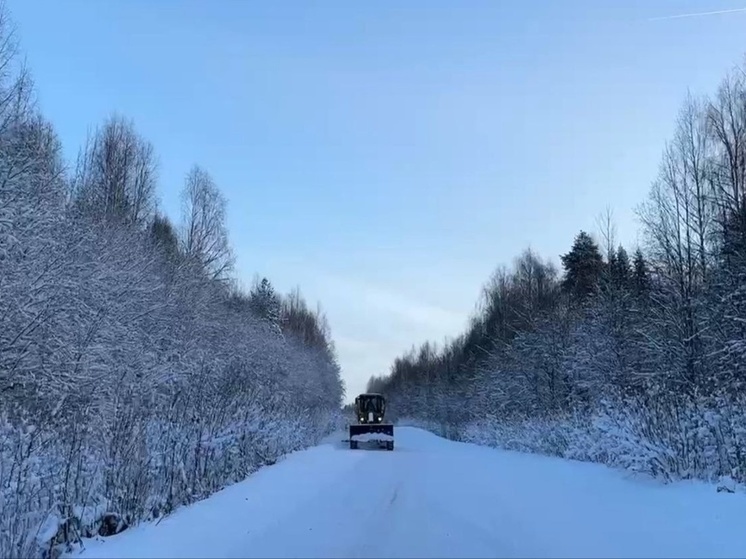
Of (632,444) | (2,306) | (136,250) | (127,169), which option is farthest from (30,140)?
(127,169)

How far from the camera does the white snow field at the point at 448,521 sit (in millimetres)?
6137

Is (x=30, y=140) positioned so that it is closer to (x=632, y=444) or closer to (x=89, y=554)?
(x=89, y=554)

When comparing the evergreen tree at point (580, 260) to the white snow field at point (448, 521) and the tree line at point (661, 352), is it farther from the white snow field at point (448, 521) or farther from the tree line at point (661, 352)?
the white snow field at point (448, 521)

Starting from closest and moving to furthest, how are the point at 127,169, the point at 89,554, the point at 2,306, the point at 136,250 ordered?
the point at 89,554
the point at 2,306
the point at 136,250
the point at 127,169

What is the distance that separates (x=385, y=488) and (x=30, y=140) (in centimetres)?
1233

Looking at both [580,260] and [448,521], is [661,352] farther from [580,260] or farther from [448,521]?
[580,260]

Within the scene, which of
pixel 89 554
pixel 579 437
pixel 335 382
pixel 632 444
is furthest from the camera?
pixel 335 382

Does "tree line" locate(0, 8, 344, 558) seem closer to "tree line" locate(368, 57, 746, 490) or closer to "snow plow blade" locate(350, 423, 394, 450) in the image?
"snow plow blade" locate(350, 423, 394, 450)

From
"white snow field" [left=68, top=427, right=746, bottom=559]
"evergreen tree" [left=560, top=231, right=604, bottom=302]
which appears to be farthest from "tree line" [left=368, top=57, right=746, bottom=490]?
"evergreen tree" [left=560, top=231, right=604, bottom=302]

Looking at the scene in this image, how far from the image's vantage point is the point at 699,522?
7336 millimetres

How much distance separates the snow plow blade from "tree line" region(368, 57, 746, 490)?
500cm

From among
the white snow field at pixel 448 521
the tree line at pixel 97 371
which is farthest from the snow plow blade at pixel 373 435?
the white snow field at pixel 448 521

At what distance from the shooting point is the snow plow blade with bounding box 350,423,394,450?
90.8 ft

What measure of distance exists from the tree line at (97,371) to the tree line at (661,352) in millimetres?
8232
